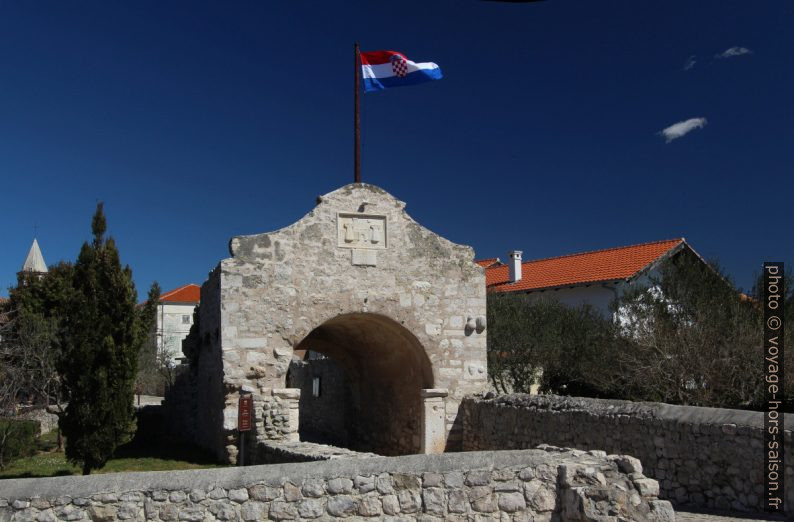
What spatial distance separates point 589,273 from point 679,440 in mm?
19834

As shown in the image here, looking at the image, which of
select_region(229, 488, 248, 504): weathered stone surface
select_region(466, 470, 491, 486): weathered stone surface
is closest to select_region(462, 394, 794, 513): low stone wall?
select_region(466, 470, 491, 486): weathered stone surface

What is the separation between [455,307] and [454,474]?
8.68 metres

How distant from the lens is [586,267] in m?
28.2

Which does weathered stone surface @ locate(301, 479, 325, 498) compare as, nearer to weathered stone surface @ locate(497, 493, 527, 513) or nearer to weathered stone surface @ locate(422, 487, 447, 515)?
weathered stone surface @ locate(422, 487, 447, 515)

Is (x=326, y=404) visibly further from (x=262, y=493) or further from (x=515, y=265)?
(x=262, y=493)

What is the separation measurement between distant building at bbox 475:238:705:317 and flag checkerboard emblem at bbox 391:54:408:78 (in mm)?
10864

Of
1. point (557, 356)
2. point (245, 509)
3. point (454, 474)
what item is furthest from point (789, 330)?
point (245, 509)

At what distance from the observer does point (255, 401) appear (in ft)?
39.2

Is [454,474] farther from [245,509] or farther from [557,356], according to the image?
[557,356]

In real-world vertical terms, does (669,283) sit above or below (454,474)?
above

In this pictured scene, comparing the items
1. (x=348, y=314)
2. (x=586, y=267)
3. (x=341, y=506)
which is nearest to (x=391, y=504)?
(x=341, y=506)

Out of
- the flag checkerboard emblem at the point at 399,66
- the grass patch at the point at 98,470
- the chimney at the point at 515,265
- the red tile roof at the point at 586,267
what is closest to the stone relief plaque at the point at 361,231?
the flag checkerboard emblem at the point at 399,66

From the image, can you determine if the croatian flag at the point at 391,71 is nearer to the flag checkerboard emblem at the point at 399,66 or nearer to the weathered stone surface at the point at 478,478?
the flag checkerboard emblem at the point at 399,66

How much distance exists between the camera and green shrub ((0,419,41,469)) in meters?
A: 13.8
